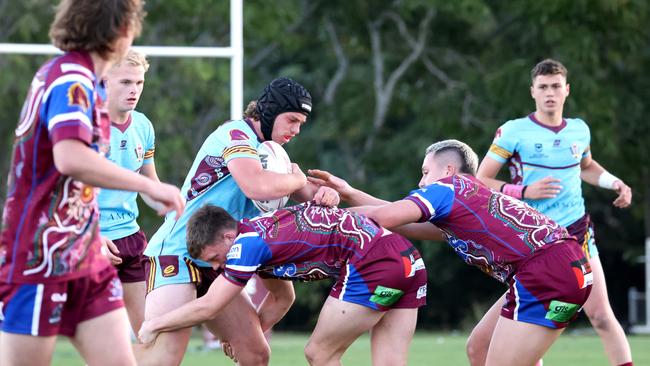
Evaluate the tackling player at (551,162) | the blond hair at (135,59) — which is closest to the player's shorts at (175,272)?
the blond hair at (135,59)

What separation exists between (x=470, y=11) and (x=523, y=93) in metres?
1.95

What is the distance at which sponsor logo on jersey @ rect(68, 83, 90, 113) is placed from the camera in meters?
3.93

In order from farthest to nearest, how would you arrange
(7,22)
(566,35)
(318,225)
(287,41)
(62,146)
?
(287,41)
(7,22)
(566,35)
(318,225)
(62,146)

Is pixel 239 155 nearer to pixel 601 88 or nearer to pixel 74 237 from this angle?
pixel 74 237

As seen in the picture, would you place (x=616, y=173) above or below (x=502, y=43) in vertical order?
below

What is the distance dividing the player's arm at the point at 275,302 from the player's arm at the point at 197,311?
780 millimetres

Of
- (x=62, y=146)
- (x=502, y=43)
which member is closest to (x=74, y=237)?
(x=62, y=146)

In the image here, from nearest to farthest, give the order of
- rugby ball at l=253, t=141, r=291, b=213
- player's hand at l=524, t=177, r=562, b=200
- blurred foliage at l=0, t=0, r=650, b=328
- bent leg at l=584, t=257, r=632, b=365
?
rugby ball at l=253, t=141, r=291, b=213
bent leg at l=584, t=257, r=632, b=365
player's hand at l=524, t=177, r=562, b=200
blurred foliage at l=0, t=0, r=650, b=328

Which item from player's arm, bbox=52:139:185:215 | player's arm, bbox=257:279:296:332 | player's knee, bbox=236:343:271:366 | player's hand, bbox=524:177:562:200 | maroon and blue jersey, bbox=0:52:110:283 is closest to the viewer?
player's arm, bbox=52:139:185:215

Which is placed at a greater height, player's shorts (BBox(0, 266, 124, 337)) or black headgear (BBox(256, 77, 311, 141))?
black headgear (BBox(256, 77, 311, 141))

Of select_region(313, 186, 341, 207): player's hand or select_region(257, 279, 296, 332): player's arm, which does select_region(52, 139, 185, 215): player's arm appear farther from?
select_region(257, 279, 296, 332): player's arm

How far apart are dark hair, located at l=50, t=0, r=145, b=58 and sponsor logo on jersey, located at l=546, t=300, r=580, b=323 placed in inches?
99.9

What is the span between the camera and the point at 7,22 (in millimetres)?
22781

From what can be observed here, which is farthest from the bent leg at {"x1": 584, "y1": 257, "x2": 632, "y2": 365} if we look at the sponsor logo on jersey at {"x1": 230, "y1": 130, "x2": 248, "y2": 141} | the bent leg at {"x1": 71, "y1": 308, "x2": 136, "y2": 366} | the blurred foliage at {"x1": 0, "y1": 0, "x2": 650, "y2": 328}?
the blurred foliage at {"x1": 0, "y1": 0, "x2": 650, "y2": 328}
